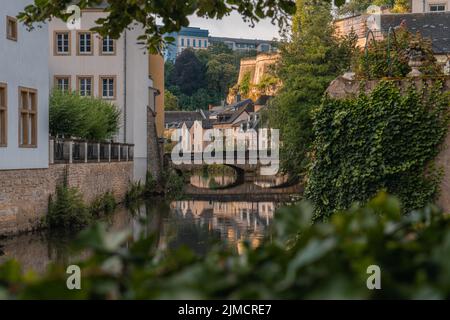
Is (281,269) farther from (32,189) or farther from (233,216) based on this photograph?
(233,216)

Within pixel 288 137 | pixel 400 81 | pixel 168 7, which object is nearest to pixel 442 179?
pixel 400 81

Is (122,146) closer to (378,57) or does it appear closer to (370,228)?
(378,57)

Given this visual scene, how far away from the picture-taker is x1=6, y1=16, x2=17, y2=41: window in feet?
70.8

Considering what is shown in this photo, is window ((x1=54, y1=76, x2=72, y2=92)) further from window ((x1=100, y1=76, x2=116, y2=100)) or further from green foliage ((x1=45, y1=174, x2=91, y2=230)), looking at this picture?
green foliage ((x1=45, y1=174, x2=91, y2=230))

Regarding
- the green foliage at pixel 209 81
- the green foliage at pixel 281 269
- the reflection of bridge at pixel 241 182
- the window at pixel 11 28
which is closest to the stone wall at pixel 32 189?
the window at pixel 11 28

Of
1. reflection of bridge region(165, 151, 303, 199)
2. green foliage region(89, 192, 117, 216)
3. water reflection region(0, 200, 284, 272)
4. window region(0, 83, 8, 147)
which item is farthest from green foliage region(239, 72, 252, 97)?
window region(0, 83, 8, 147)

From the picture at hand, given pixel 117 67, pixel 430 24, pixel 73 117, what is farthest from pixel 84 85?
pixel 430 24

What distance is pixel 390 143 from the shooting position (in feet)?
49.5

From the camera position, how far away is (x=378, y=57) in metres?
16.4

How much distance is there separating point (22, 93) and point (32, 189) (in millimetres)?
2622

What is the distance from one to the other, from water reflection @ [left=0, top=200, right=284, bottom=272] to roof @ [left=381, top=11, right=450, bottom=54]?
30.6 feet

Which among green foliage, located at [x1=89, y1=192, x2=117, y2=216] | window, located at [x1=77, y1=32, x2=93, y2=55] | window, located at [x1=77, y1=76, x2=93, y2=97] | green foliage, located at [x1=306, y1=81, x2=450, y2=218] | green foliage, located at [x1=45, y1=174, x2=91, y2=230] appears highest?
window, located at [x1=77, y1=32, x2=93, y2=55]
